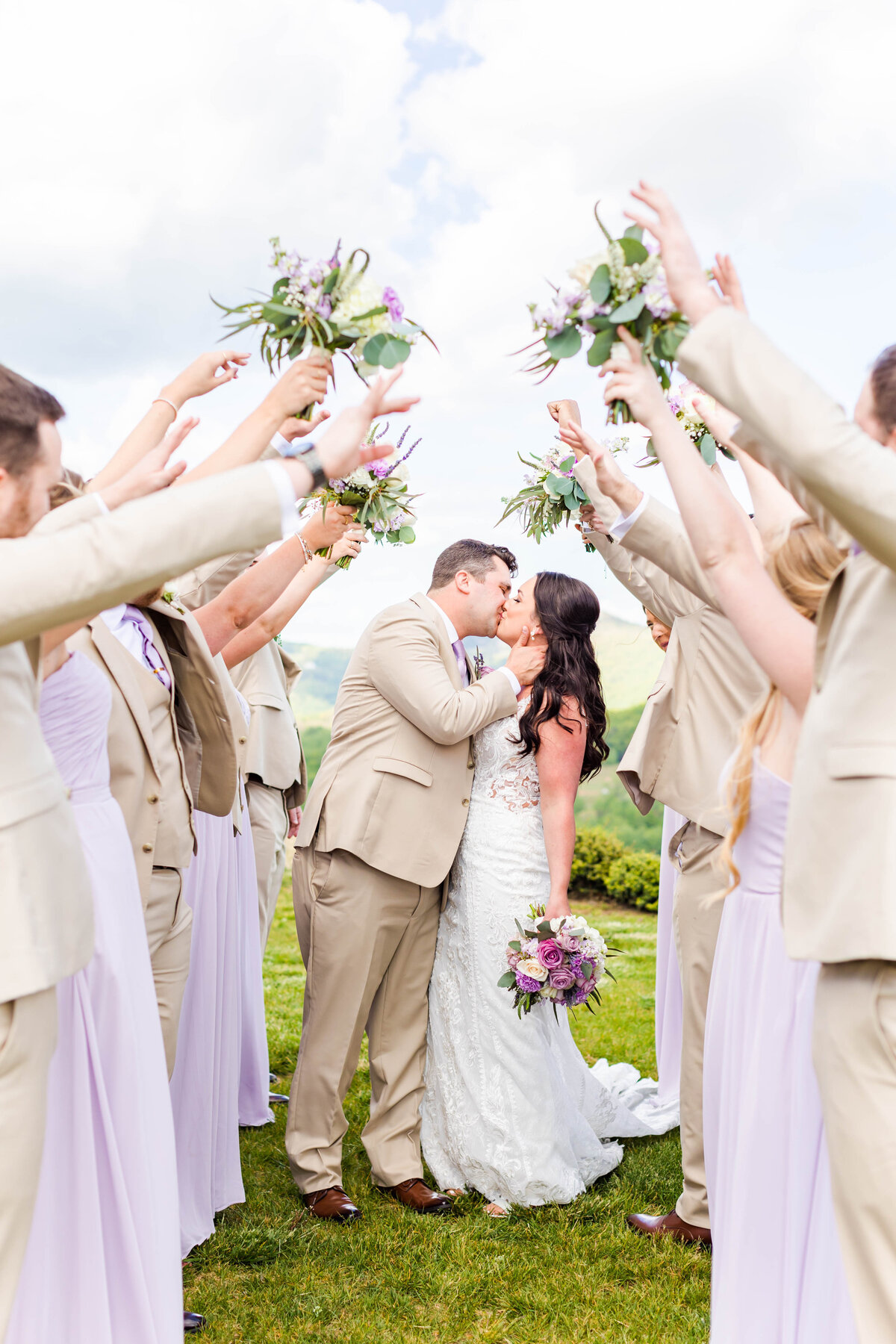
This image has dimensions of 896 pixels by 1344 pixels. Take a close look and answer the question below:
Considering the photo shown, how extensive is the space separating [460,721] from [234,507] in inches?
101

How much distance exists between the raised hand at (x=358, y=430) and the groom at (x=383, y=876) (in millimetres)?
2159

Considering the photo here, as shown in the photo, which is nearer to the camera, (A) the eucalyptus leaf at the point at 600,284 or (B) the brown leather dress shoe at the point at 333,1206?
(A) the eucalyptus leaf at the point at 600,284

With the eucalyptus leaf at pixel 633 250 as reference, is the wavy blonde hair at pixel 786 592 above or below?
below

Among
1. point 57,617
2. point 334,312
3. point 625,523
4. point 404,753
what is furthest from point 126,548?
point 404,753

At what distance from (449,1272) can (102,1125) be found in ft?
6.34

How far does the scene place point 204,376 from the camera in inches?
129

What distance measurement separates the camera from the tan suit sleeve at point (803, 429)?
5.93ft

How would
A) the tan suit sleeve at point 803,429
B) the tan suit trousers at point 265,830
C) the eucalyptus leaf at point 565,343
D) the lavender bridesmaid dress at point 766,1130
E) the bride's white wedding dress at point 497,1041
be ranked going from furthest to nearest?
the tan suit trousers at point 265,830, the bride's white wedding dress at point 497,1041, the eucalyptus leaf at point 565,343, the lavender bridesmaid dress at point 766,1130, the tan suit sleeve at point 803,429

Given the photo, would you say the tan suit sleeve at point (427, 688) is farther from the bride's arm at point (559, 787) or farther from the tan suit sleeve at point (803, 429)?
the tan suit sleeve at point (803, 429)

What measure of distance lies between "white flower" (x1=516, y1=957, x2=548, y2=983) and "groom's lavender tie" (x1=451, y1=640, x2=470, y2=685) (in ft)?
4.06

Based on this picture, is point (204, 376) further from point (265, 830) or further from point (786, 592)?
point (265, 830)

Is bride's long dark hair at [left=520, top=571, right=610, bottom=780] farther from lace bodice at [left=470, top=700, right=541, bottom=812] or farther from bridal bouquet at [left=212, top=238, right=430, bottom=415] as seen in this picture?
bridal bouquet at [left=212, top=238, right=430, bottom=415]

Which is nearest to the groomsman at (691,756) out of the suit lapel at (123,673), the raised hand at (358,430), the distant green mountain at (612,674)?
the raised hand at (358,430)

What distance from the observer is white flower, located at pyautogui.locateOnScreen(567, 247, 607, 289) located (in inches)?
98.5
